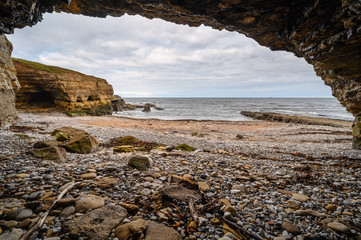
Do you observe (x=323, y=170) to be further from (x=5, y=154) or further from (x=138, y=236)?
(x=5, y=154)

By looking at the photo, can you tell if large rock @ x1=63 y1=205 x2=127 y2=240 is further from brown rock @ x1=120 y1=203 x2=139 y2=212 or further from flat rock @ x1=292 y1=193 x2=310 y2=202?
flat rock @ x1=292 y1=193 x2=310 y2=202

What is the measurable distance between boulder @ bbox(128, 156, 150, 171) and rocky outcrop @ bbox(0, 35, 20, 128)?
11009mm

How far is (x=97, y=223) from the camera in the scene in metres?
2.60

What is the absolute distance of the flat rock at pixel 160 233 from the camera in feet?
8.07

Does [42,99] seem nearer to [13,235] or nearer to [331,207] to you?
[13,235]

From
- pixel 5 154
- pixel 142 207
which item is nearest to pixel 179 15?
pixel 142 207

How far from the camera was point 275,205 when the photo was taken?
11.6 ft

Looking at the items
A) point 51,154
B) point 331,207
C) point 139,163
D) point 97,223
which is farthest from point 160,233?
point 51,154

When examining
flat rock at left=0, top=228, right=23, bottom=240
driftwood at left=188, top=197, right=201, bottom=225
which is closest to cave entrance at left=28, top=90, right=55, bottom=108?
flat rock at left=0, top=228, right=23, bottom=240

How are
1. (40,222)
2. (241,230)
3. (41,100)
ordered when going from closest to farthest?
(40,222)
(241,230)
(41,100)

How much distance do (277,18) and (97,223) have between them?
30.8 feet

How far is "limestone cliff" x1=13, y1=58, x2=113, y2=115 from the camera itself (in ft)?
79.1

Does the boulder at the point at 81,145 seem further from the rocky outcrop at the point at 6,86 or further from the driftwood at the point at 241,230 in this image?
the rocky outcrop at the point at 6,86

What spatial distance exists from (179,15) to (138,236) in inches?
346
